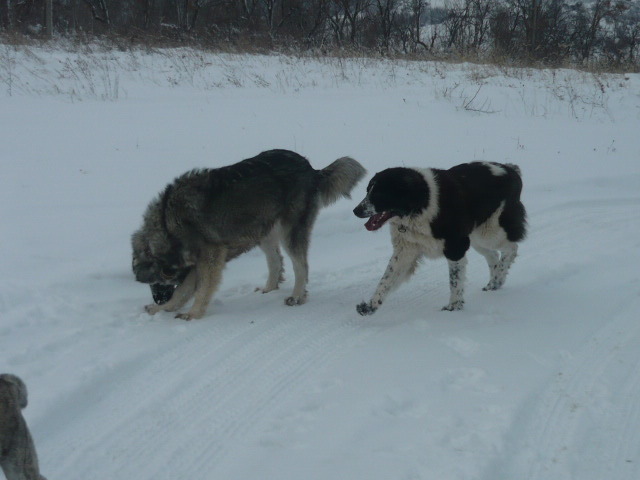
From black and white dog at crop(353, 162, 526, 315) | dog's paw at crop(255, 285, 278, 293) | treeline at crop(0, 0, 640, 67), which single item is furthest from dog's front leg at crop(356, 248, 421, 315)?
treeline at crop(0, 0, 640, 67)

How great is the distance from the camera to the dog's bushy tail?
6090mm

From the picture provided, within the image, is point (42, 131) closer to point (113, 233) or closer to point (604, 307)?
point (113, 233)

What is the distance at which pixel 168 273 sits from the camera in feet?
18.7

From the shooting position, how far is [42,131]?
976 cm

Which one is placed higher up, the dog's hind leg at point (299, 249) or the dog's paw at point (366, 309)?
the dog's hind leg at point (299, 249)

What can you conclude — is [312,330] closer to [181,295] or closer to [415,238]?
[415,238]

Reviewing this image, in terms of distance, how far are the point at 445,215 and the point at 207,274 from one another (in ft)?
7.10

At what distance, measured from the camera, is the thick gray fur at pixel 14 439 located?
9.19 ft

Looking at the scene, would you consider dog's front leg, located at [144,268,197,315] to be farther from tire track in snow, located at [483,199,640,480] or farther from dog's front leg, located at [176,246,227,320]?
tire track in snow, located at [483,199,640,480]

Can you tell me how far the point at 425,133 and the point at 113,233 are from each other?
6648 mm

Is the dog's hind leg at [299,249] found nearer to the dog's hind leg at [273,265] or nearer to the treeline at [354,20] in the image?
the dog's hind leg at [273,265]

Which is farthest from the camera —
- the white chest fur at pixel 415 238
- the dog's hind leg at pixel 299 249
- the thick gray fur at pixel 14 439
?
the dog's hind leg at pixel 299 249

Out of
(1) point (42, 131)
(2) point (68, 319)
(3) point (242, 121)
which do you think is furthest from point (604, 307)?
(1) point (42, 131)

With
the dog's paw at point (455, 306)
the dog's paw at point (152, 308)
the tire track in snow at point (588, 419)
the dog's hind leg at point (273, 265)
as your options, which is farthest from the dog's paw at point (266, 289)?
the tire track in snow at point (588, 419)
